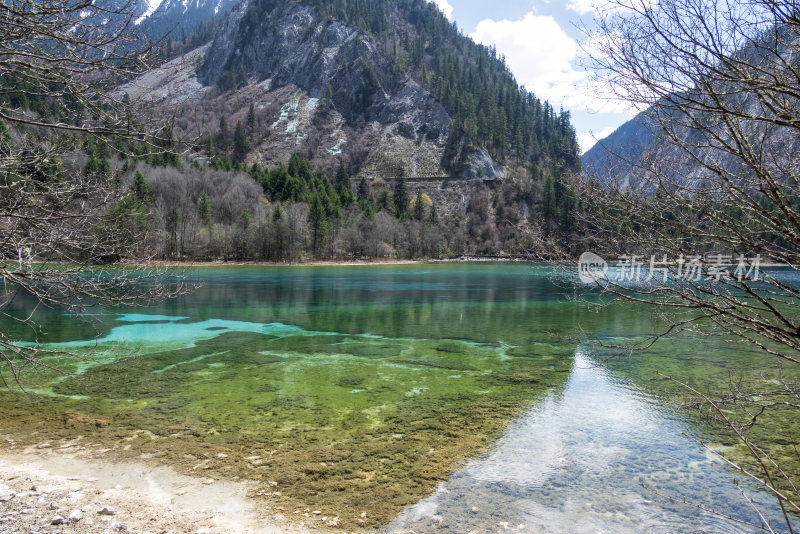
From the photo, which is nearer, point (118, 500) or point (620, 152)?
point (620, 152)

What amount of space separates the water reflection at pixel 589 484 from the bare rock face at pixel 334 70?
149 m

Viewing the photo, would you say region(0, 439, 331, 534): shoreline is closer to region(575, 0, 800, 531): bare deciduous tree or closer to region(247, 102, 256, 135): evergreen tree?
region(575, 0, 800, 531): bare deciduous tree

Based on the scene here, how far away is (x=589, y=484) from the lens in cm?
732

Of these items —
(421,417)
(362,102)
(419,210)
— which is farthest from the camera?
(362,102)

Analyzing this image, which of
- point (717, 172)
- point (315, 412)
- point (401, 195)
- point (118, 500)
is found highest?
point (401, 195)

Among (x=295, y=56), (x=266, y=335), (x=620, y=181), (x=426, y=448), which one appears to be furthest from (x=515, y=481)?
(x=295, y=56)

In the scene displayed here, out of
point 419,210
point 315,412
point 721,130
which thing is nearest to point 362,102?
point 419,210

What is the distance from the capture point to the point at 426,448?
27.8 feet

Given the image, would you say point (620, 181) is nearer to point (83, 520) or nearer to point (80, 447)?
point (83, 520)

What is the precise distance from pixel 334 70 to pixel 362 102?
21.0 meters

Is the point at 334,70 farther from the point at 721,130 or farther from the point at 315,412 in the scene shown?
the point at 721,130

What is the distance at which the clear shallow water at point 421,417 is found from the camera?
6730mm

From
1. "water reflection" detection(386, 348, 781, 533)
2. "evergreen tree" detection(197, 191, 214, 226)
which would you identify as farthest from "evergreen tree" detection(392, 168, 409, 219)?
"water reflection" detection(386, 348, 781, 533)

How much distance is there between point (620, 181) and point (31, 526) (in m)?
7.65
